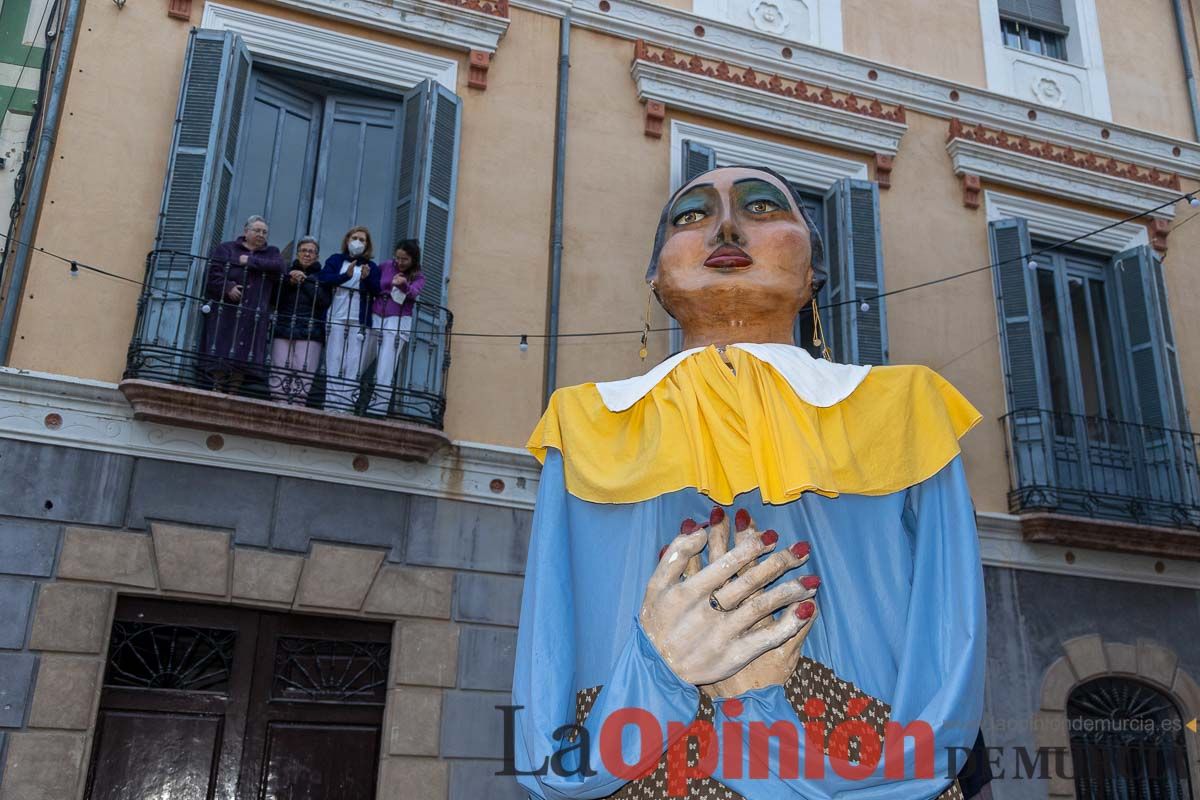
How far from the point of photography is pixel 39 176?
6762 mm

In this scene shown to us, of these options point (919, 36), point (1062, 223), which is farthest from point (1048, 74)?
point (1062, 223)

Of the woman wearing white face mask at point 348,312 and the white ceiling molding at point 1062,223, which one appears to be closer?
the woman wearing white face mask at point 348,312

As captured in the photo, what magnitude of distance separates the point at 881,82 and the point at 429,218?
4.39 m

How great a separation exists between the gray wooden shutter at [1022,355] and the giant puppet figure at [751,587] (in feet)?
20.1

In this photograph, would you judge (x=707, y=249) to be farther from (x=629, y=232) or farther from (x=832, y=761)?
(x=629, y=232)

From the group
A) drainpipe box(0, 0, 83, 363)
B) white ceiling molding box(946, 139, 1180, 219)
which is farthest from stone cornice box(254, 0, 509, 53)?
white ceiling molding box(946, 139, 1180, 219)

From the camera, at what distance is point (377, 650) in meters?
6.82

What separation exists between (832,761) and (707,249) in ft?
4.97

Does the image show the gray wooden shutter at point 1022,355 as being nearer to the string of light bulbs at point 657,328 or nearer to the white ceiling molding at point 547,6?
the string of light bulbs at point 657,328

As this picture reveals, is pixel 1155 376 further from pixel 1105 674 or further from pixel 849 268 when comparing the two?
pixel 849 268

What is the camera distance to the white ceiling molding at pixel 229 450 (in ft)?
20.8

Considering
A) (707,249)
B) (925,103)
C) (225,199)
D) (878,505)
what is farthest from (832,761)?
(925,103)

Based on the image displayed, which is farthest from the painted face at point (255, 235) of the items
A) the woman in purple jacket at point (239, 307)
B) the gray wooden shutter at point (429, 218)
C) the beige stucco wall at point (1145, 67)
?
the beige stucco wall at point (1145, 67)

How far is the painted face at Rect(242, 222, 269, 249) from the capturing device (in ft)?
23.1
